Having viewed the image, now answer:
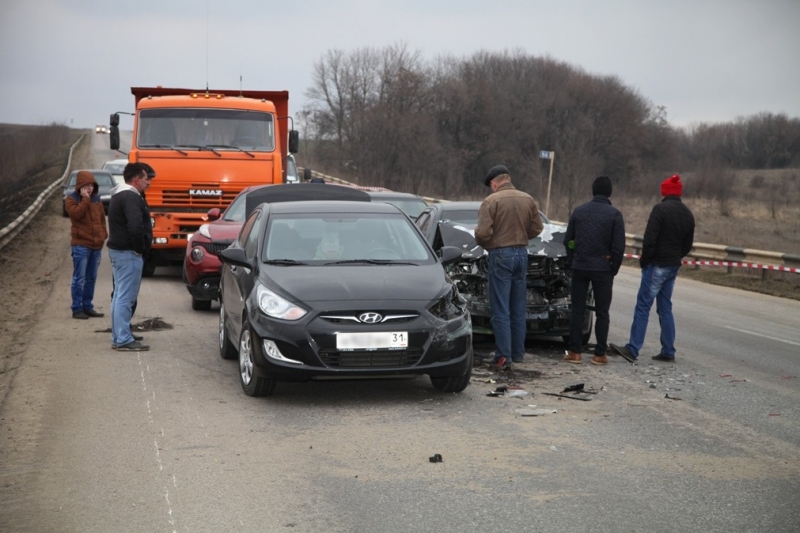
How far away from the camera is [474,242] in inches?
436

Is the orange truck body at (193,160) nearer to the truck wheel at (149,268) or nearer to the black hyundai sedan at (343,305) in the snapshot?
the truck wheel at (149,268)

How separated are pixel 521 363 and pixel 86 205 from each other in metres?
6.26

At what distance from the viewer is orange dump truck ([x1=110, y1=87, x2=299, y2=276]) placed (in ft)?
55.2

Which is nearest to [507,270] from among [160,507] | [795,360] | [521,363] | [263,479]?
[521,363]

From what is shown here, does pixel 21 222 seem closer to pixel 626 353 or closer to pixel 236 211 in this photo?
pixel 236 211

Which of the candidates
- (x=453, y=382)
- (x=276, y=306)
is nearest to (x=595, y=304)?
(x=453, y=382)

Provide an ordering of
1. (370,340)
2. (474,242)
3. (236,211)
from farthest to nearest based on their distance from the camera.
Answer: (236,211), (474,242), (370,340)

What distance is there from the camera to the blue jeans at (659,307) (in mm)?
10328

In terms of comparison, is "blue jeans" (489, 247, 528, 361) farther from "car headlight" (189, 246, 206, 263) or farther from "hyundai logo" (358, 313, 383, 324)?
"car headlight" (189, 246, 206, 263)

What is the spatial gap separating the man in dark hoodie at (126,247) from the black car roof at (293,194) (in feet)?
10.3

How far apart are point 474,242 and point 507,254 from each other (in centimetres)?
142

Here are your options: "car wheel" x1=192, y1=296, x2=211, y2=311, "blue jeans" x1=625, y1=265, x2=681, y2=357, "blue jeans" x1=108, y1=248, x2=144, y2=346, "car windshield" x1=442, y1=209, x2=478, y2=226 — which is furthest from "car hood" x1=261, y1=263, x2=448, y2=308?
"car wheel" x1=192, y1=296, x2=211, y2=311

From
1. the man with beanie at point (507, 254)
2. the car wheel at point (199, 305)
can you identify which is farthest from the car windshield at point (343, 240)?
the car wheel at point (199, 305)

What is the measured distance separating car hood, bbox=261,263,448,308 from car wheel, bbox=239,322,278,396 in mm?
479
